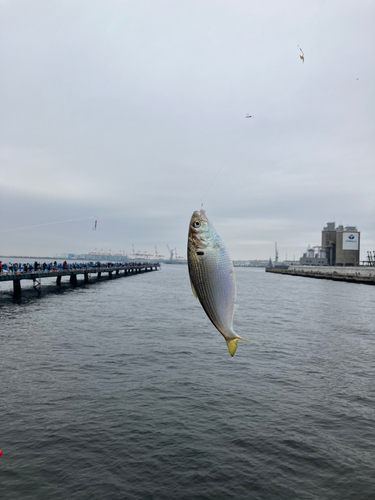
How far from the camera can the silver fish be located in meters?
2.84

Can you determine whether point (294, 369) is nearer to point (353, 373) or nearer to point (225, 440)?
point (353, 373)

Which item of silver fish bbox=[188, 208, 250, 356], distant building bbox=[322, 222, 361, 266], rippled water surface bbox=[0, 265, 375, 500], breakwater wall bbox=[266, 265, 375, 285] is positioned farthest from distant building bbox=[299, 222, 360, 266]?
silver fish bbox=[188, 208, 250, 356]

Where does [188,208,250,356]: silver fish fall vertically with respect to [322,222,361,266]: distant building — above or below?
below

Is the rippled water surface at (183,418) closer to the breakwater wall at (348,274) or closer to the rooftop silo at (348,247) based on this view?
the breakwater wall at (348,274)

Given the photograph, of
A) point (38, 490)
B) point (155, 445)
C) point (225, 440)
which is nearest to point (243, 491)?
point (225, 440)

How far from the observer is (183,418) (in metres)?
11.5

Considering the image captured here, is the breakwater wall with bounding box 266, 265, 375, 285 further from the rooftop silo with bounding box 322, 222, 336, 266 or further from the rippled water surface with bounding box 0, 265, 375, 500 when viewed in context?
the rippled water surface with bounding box 0, 265, 375, 500

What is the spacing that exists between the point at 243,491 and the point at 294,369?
9.43 meters

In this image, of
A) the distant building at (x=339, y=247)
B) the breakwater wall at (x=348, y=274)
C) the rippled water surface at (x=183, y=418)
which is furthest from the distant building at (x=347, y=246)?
the rippled water surface at (x=183, y=418)

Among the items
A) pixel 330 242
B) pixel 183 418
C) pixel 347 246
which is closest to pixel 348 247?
pixel 347 246

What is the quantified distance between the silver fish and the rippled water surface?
Result: 7.30 metres

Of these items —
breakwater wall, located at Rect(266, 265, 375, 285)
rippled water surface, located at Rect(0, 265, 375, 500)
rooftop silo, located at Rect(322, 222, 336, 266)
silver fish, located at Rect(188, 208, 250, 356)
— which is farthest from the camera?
rooftop silo, located at Rect(322, 222, 336, 266)

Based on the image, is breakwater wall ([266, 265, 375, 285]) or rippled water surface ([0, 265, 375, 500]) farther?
breakwater wall ([266, 265, 375, 285])

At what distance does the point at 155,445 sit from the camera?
10.0m
